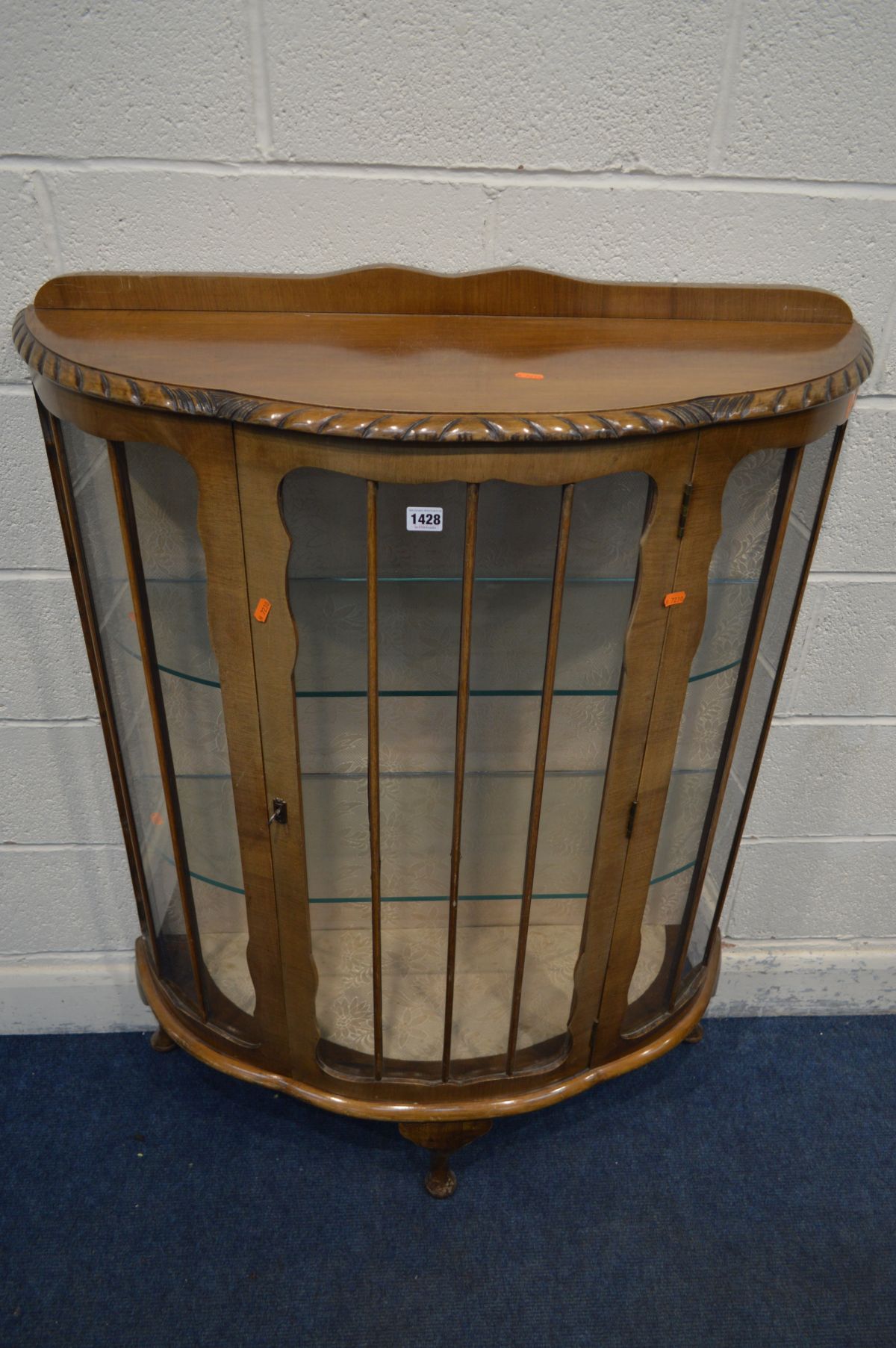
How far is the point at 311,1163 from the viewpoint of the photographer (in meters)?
1.46

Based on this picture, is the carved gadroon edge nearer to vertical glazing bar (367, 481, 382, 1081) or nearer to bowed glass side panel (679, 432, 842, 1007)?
vertical glazing bar (367, 481, 382, 1081)

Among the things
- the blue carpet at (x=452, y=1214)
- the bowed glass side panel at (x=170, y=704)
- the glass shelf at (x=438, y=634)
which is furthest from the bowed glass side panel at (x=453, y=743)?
the blue carpet at (x=452, y=1214)

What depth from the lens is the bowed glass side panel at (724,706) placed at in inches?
37.8

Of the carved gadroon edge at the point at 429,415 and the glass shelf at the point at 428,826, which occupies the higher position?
the carved gadroon edge at the point at 429,415

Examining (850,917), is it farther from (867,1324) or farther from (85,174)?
(85,174)

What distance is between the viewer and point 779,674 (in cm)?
116

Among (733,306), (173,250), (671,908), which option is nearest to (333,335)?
(173,250)

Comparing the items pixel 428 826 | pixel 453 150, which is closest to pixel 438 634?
pixel 428 826

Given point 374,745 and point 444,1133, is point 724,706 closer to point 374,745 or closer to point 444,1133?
point 374,745

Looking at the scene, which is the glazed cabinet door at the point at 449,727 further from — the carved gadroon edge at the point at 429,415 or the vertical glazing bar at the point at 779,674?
the vertical glazing bar at the point at 779,674

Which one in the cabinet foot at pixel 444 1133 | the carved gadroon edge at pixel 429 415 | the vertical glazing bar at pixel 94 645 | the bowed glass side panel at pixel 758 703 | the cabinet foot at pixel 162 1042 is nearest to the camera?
the carved gadroon edge at pixel 429 415

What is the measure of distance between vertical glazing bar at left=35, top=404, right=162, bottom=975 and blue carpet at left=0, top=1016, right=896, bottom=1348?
370mm

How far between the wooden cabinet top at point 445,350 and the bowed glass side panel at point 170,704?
10 cm

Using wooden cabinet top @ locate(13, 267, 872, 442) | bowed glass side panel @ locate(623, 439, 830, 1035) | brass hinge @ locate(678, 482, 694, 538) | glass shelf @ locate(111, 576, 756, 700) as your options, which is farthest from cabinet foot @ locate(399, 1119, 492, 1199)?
wooden cabinet top @ locate(13, 267, 872, 442)
